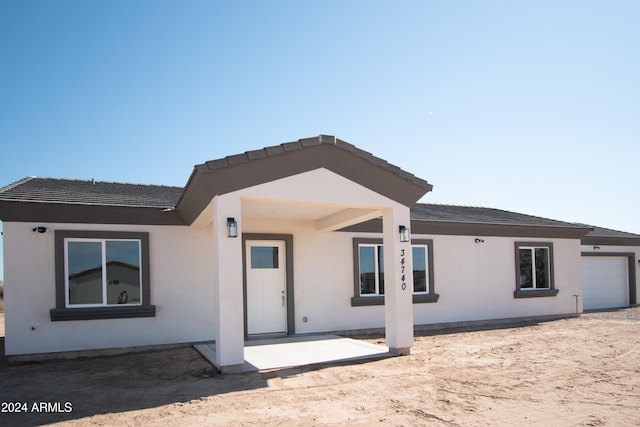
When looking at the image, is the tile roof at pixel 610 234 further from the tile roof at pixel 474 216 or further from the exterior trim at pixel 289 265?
the exterior trim at pixel 289 265

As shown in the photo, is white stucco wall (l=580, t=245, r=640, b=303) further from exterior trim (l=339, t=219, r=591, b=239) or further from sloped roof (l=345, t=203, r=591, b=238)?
exterior trim (l=339, t=219, r=591, b=239)

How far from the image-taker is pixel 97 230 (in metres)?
9.88

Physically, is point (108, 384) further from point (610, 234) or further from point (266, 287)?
point (610, 234)

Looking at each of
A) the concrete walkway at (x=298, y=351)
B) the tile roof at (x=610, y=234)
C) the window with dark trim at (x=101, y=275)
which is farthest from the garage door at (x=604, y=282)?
the window with dark trim at (x=101, y=275)

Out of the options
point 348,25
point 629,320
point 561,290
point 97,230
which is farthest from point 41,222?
point 629,320

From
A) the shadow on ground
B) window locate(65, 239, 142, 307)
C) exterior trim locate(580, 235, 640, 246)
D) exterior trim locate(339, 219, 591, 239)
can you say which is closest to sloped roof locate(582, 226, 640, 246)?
exterior trim locate(580, 235, 640, 246)

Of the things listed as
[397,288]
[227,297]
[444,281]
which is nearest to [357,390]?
[227,297]

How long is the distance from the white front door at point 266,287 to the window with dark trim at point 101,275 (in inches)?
93.9

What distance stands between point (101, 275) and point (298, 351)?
4.51 metres

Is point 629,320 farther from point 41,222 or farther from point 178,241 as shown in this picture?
point 41,222

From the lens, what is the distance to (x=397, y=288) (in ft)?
29.2

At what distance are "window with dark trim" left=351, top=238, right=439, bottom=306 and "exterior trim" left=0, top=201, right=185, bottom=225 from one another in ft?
15.8

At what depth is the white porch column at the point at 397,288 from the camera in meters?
8.85

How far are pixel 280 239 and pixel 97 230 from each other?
4.16 m
